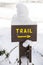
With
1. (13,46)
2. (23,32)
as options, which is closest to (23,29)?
(23,32)

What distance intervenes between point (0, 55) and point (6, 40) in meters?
0.16

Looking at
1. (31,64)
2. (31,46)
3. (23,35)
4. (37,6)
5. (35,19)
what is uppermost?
(37,6)

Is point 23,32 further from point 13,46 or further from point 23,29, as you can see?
point 13,46

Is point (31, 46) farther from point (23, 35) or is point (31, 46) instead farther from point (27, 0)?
point (27, 0)

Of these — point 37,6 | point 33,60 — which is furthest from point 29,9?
point 33,60

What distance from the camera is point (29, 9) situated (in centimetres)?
149

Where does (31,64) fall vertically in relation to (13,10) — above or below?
below

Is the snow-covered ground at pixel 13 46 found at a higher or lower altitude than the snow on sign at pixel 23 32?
lower

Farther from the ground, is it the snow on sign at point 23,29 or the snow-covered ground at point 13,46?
the snow on sign at point 23,29

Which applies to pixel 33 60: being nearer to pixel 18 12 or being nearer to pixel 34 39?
pixel 34 39

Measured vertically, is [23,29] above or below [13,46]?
above

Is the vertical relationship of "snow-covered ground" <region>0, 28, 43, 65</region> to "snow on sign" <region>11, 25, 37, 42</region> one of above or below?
below

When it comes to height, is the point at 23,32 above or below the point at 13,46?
above

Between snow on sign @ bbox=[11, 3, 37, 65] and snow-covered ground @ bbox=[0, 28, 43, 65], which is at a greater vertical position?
snow on sign @ bbox=[11, 3, 37, 65]
